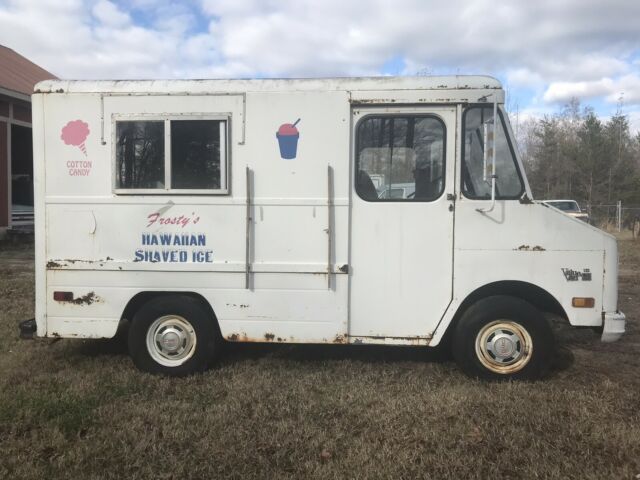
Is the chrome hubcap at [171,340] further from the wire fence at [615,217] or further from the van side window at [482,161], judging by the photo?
the wire fence at [615,217]

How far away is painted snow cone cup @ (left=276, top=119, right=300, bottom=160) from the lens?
458cm

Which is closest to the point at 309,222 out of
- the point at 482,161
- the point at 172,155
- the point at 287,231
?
the point at 287,231

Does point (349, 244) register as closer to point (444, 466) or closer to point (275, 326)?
point (275, 326)

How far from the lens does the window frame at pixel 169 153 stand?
4.62 metres

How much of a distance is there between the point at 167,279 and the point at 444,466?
2759 mm

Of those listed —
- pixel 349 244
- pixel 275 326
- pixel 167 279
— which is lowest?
pixel 275 326

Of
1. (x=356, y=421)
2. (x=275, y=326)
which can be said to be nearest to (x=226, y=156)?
(x=275, y=326)

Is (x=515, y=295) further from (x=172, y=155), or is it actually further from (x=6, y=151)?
(x=6, y=151)

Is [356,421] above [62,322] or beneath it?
beneath

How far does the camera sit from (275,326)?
4699mm

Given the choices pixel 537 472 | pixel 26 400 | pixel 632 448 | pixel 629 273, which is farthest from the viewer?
pixel 629 273

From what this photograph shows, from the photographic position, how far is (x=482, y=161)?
4.55 meters

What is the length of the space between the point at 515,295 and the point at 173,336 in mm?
3090

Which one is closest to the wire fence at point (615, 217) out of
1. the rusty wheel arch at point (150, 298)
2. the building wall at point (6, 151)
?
the building wall at point (6, 151)
